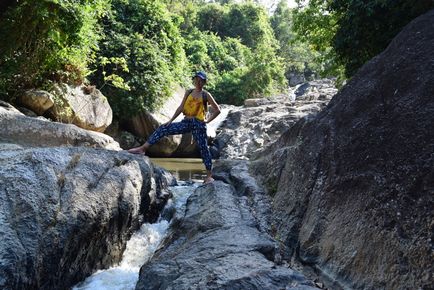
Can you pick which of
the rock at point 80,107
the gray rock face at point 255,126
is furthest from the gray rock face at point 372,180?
the gray rock face at point 255,126

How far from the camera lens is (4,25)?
31.7 feet

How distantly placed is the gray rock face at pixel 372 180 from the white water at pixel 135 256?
1.87 m

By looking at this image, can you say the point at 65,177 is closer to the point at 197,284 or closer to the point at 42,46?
the point at 197,284

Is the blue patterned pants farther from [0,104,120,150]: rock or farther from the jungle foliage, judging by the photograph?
the jungle foliage

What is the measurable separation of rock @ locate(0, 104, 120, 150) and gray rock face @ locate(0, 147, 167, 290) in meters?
2.66

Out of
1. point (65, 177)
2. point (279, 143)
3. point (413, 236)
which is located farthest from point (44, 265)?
point (279, 143)

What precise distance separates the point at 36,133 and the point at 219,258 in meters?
5.52

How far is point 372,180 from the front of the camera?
3.71 m

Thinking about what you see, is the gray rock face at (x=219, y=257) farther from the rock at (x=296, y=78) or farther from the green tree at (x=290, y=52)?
the rock at (x=296, y=78)

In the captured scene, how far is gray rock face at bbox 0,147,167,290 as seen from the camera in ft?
12.2

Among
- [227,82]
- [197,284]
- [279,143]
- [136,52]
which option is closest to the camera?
[197,284]

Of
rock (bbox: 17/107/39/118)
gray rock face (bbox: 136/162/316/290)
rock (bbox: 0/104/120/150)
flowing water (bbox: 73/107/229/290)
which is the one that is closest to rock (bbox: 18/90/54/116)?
rock (bbox: 17/107/39/118)

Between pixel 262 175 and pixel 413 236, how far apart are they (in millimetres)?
3986

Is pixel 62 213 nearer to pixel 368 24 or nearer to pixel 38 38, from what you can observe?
pixel 368 24
